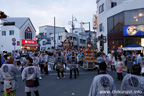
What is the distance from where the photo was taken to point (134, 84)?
11.3 ft

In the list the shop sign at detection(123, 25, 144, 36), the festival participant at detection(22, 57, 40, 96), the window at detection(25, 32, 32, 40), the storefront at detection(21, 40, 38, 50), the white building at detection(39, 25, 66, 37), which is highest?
the white building at detection(39, 25, 66, 37)

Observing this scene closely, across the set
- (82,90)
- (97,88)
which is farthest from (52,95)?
(97,88)

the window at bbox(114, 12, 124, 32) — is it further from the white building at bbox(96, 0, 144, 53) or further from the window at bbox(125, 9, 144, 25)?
the window at bbox(125, 9, 144, 25)

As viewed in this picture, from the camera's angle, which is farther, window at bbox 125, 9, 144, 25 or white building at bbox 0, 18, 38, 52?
white building at bbox 0, 18, 38, 52

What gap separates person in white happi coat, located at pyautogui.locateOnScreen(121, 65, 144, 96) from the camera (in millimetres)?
3420

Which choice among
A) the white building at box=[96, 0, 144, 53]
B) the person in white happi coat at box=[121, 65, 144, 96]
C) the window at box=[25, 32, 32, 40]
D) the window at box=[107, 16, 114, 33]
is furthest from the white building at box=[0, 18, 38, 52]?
the person in white happi coat at box=[121, 65, 144, 96]

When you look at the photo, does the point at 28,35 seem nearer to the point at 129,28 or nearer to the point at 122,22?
the point at 122,22

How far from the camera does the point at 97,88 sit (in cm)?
335

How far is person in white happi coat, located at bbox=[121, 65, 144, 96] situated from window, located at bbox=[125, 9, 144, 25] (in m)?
19.0

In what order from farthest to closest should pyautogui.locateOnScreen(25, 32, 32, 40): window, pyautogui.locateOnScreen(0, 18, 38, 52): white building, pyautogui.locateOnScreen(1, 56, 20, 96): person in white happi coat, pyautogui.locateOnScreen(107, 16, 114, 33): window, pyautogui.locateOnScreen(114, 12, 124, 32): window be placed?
pyautogui.locateOnScreen(25, 32, 32, 40): window, pyautogui.locateOnScreen(0, 18, 38, 52): white building, pyautogui.locateOnScreen(107, 16, 114, 33): window, pyautogui.locateOnScreen(114, 12, 124, 32): window, pyautogui.locateOnScreen(1, 56, 20, 96): person in white happi coat

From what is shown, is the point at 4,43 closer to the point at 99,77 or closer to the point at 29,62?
the point at 29,62

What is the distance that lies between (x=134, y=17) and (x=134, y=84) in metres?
19.5

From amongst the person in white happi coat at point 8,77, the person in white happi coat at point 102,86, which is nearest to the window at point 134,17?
the person in white happi coat at point 8,77

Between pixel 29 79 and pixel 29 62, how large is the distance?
570 mm
